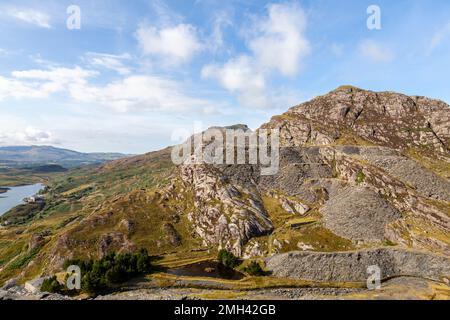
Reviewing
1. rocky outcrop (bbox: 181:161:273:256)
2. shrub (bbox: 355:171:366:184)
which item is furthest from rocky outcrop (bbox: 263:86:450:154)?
rocky outcrop (bbox: 181:161:273:256)

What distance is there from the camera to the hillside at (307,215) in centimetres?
10362

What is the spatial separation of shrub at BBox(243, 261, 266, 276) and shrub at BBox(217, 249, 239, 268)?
22.8 feet

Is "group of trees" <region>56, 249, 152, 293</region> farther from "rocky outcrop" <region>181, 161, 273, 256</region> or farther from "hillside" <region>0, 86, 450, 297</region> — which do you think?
"rocky outcrop" <region>181, 161, 273, 256</region>

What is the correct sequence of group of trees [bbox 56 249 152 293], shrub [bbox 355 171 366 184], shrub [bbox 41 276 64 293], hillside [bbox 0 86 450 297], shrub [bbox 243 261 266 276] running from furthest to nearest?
shrub [bbox 355 171 366 184] < hillside [bbox 0 86 450 297] < shrub [bbox 243 261 266 276] < group of trees [bbox 56 249 152 293] < shrub [bbox 41 276 64 293]

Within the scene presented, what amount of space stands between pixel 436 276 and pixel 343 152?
268 ft

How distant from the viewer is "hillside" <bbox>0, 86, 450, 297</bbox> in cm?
10362

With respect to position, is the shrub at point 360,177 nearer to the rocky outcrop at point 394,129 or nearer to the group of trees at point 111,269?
the rocky outcrop at point 394,129

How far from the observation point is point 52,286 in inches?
3492

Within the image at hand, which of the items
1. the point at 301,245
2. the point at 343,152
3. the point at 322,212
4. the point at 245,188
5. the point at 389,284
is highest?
the point at 343,152

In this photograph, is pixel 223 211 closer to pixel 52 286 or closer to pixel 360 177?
pixel 360 177
